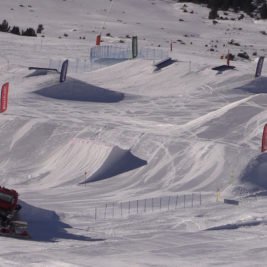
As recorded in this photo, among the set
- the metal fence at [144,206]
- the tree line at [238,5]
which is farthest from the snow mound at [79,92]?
the tree line at [238,5]

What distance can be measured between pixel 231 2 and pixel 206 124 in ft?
128

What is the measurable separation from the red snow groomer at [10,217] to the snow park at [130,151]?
0.04 m

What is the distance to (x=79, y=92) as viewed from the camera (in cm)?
3494

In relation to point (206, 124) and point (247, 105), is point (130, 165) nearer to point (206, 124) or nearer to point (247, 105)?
point (206, 124)

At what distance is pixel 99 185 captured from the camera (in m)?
24.4

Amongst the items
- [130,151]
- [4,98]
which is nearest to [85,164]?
[130,151]

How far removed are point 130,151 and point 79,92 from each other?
9.15 meters

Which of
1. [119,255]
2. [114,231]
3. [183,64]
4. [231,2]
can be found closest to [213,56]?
[183,64]

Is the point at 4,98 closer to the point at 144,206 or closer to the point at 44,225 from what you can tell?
the point at 144,206

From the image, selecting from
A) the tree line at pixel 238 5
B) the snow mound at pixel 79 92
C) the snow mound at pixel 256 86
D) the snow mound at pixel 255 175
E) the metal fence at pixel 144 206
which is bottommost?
the metal fence at pixel 144 206

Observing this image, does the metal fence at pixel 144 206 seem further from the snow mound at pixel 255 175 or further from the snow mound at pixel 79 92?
the snow mound at pixel 79 92

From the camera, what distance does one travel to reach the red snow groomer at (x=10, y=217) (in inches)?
682

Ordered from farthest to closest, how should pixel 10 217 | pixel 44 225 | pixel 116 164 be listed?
pixel 116 164
pixel 44 225
pixel 10 217

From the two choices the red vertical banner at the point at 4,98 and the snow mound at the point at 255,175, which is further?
the red vertical banner at the point at 4,98
